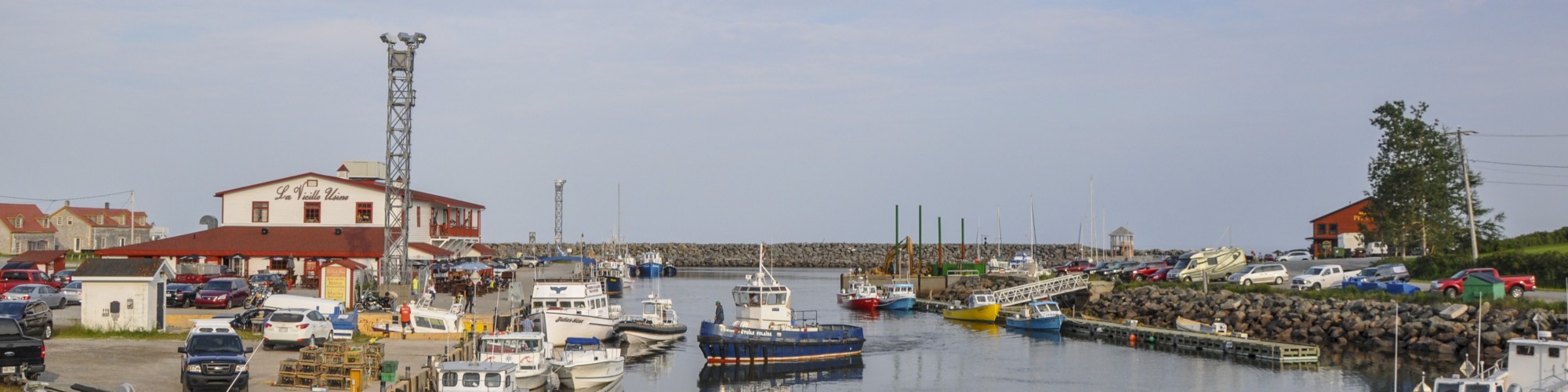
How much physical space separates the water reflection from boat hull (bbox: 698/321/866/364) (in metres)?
0.23

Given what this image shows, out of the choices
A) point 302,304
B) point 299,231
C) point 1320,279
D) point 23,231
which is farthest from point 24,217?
point 1320,279

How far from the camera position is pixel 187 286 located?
174 ft

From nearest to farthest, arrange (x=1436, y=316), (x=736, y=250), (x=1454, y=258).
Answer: (x=1436, y=316), (x=1454, y=258), (x=736, y=250)

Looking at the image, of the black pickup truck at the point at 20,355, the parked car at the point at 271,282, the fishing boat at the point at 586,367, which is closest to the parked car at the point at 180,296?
the parked car at the point at 271,282

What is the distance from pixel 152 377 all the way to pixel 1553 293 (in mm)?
51003

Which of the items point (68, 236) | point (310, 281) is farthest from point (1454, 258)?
point (68, 236)

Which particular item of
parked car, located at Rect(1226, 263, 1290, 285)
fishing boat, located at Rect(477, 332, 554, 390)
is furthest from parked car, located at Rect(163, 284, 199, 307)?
parked car, located at Rect(1226, 263, 1290, 285)

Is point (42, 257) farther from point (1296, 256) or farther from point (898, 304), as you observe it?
point (1296, 256)

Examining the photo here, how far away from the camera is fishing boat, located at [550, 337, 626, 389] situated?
121 ft

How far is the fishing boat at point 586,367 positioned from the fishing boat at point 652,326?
1154 cm

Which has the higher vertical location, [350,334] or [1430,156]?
[1430,156]

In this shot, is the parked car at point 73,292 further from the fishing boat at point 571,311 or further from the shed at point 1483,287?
the shed at point 1483,287

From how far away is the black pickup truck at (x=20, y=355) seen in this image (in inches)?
1049

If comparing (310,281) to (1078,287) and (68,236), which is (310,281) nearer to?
(1078,287)
